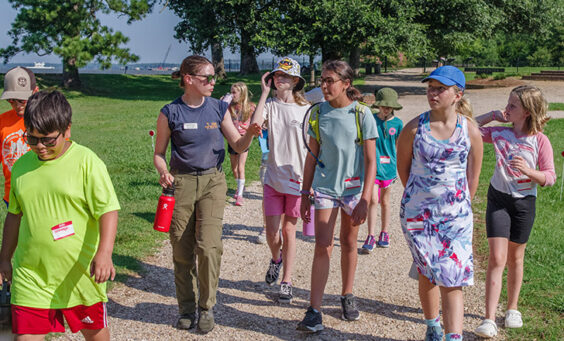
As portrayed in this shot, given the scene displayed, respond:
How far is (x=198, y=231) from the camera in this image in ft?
15.5

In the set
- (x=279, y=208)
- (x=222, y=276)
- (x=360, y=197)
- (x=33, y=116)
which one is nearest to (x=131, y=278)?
(x=222, y=276)

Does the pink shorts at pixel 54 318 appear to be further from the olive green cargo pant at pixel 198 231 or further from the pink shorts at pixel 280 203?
the pink shorts at pixel 280 203

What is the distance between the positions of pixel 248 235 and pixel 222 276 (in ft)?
5.26

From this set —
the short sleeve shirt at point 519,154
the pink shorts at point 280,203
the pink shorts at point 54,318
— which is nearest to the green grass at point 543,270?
the short sleeve shirt at point 519,154

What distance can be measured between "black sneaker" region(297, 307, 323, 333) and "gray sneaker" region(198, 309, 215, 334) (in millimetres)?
698

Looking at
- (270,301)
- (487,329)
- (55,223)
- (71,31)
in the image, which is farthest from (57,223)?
(71,31)

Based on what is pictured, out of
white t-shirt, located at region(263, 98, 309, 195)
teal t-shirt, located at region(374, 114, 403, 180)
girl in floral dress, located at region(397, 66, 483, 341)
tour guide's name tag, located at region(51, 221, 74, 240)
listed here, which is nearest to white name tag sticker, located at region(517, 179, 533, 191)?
girl in floral dress, located at region(397, 66, 483, 341)

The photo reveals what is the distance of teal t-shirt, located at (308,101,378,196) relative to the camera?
181 inches

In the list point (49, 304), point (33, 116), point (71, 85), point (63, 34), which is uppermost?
point (63, 34)

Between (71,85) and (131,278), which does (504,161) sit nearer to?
(131,278)

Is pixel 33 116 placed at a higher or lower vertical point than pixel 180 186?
higher

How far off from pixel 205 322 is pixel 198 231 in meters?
0.72

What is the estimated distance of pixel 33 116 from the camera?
3.09 m

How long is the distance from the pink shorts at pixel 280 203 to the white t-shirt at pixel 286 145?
9cm
